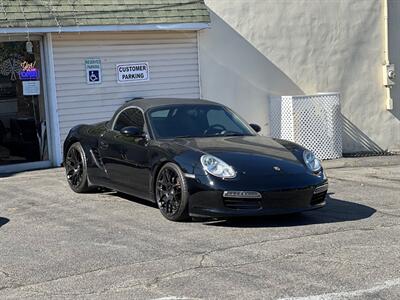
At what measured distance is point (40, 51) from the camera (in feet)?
42.7

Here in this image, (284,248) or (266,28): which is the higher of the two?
(266,28)

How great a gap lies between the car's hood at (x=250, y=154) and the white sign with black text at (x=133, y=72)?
18.7 ft

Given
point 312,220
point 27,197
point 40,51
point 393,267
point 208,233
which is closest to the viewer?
point 393,267

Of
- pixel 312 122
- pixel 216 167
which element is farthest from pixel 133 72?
pixel 216 167

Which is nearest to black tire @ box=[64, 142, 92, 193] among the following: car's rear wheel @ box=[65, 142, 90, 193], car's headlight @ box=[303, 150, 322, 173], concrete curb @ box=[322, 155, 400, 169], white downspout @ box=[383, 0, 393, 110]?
car's rear wheel @ box=[65, 142, 90, 193]

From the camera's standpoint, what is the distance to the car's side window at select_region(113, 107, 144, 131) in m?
8.98

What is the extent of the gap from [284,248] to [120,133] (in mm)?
3309

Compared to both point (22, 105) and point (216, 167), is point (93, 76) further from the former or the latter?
point (216, 167)

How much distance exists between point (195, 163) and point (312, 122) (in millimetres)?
7564

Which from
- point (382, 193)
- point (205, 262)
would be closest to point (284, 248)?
point (205, 262)

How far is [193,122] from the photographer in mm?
8883

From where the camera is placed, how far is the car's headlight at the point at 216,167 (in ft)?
24.6

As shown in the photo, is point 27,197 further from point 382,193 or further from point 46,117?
point 382,193

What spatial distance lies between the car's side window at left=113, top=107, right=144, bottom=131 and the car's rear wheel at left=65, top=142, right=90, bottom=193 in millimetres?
791
